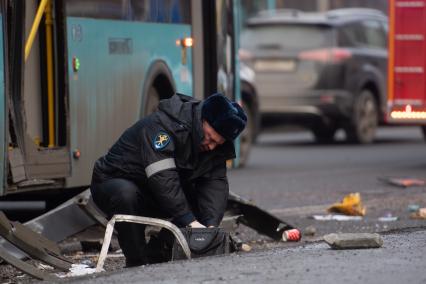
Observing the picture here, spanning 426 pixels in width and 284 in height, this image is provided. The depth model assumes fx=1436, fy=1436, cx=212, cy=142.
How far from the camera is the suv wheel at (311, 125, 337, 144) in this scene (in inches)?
898

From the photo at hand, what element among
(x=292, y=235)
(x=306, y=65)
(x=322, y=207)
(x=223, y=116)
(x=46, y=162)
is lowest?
(x=322, y=207)

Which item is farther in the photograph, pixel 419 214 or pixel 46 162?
pixel 419 214

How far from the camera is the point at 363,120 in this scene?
2212 centimetres

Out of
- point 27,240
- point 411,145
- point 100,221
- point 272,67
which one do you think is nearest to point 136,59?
point 100,221

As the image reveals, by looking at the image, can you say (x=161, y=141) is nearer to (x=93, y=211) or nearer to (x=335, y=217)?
(x=93, y=211)

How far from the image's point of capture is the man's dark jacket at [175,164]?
7.67 metres

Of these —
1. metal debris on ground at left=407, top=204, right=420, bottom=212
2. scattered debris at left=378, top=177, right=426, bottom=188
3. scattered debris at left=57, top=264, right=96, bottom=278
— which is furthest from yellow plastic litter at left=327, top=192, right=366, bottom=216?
scattered debris at left=57, top=264, right=96, bottom=278

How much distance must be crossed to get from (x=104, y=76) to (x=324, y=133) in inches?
497

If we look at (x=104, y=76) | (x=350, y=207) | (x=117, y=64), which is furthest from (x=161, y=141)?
(x=350, y=207)

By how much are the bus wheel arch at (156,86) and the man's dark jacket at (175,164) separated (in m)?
3.36

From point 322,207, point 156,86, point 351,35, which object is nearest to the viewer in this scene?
point 156,86

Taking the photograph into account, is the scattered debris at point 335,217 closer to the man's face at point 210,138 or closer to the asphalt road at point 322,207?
the asphalt road at point 322,207

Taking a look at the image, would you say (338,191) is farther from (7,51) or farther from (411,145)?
(411,145)

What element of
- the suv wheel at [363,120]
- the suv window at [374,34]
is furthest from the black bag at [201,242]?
the suv window at [374,34]
